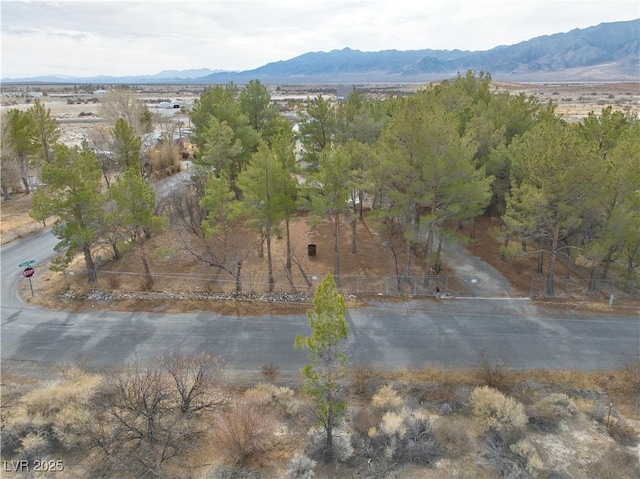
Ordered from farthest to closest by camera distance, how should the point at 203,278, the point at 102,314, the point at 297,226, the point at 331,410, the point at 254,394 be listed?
1. the point at 297,226
2. the point at 203,278
3. the point at 102,314
4. the point at 254,394
5. the point at 331,410

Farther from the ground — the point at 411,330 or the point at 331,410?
the point at 331,410

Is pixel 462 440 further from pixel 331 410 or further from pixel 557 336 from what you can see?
pixel 557 336

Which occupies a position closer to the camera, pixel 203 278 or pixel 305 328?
pixel 305 328

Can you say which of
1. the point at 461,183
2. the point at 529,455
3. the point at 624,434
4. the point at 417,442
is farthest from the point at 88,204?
the point at 624,434

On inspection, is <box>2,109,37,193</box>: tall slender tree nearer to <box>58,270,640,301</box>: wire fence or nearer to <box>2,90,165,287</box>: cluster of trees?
<box>2,90,165,287</box>: cluster of trees

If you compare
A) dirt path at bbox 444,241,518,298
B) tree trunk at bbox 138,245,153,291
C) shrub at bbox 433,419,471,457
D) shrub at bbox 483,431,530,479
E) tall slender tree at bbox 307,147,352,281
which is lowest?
shrub at bbox 433,419,471,457

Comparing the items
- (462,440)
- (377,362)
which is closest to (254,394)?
(377,362)

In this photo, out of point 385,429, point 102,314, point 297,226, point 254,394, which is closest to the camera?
point 385,429

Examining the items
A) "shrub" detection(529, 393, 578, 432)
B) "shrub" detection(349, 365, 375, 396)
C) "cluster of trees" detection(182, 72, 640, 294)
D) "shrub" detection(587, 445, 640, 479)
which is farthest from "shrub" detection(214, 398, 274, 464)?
"cluster of trees" detection(182, 72, 640, 294)
